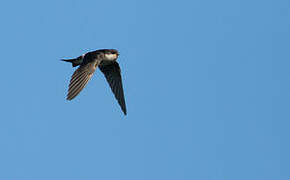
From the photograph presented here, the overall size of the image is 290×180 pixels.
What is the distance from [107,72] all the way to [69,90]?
8.73 ft

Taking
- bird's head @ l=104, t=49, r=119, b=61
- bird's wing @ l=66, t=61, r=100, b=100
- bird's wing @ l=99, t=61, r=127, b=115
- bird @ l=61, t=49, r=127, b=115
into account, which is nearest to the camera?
bird's wing @ l=66, t=61, r=100, b=100

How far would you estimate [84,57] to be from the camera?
14453 millimetres

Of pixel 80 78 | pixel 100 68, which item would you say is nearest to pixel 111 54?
pixel 100 68

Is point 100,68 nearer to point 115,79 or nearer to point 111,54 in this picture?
point 115,79

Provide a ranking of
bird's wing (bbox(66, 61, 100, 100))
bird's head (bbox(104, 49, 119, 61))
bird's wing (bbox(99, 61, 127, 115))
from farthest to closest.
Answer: bird's wing (bbox(99, 61, 127, 115))
bird's head (bbox(104, 49, 119, 61))
bird's wing (bbox(66, 61, 100, 100))

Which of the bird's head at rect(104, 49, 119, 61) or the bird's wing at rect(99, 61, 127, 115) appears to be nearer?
the bird's head at rect(104, 49, 119, 61)

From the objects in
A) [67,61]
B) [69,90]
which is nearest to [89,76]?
[69,90]

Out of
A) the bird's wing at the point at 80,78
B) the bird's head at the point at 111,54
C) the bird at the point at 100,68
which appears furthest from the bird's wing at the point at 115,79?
the bird's wing at the point at 80,78

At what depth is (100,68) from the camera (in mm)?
15570

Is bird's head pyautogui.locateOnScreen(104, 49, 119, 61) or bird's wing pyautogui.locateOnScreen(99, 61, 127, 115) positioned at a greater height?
bird's head pyautogui.locateOnScreen(104, 49, 119, 61)

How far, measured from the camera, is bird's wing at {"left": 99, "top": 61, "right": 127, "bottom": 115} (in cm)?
1545

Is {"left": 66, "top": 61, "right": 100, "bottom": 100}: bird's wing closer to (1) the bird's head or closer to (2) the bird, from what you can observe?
(2) the bird

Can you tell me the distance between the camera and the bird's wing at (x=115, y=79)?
15.5 meters

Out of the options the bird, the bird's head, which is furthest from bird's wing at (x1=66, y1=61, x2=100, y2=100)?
the bird's head
